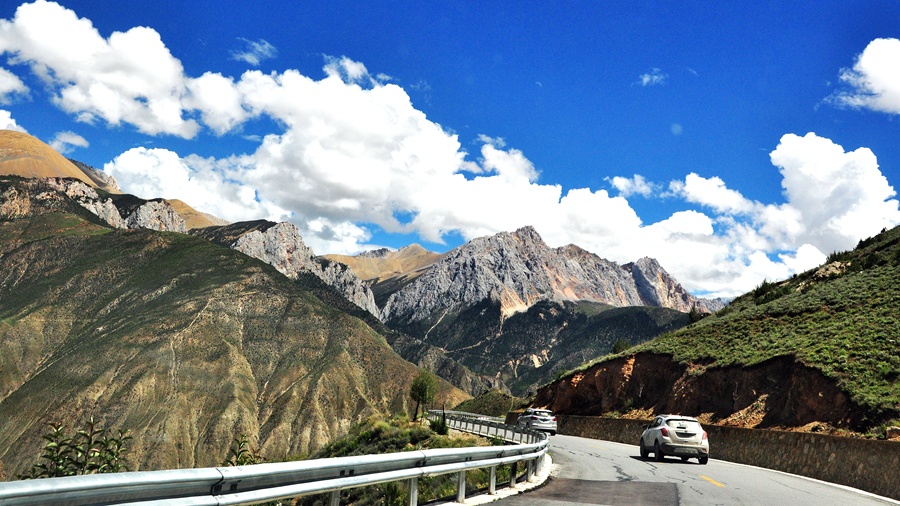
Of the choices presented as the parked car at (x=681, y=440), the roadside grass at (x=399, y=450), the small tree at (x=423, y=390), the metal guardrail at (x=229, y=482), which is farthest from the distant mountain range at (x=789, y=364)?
the small tree at (x=423, y=390)

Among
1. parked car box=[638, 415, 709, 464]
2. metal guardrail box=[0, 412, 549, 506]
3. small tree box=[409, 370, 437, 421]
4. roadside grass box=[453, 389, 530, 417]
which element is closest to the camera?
metal guardrail box=[0, 412, 549, 506]

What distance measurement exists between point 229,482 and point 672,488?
33.5ft

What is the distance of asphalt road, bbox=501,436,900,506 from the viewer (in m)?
11.5

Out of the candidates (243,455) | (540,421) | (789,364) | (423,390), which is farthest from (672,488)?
(423,390)

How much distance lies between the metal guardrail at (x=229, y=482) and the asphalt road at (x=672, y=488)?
98.6 inches

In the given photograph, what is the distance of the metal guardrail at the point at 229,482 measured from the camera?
4.70 meters

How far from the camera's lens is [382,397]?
590 ft

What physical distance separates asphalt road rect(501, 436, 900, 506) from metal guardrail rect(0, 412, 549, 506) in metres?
2.50

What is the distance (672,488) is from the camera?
13477 millimetres

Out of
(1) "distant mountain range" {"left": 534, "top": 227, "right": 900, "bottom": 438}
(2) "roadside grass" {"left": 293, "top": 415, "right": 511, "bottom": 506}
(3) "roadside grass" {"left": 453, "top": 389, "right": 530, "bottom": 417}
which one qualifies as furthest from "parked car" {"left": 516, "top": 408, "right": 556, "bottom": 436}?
(3) "roadside grass" {"left": 453, "top": 389, "right": 530, "bottom": 417}

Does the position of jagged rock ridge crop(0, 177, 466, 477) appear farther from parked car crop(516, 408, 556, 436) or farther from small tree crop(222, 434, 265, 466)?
small tree crop(222, 434, 265, 466)

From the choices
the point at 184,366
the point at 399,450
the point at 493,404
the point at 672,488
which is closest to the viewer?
the point at 672,488

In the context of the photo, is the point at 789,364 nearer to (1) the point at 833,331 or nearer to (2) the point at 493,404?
(1) the point at 833,331

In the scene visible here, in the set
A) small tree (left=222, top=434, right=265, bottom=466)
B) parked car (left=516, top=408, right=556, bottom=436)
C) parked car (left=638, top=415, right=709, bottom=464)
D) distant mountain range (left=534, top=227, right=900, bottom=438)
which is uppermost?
distant mountain range (left=534, top=227, right=900, bottom=438)
